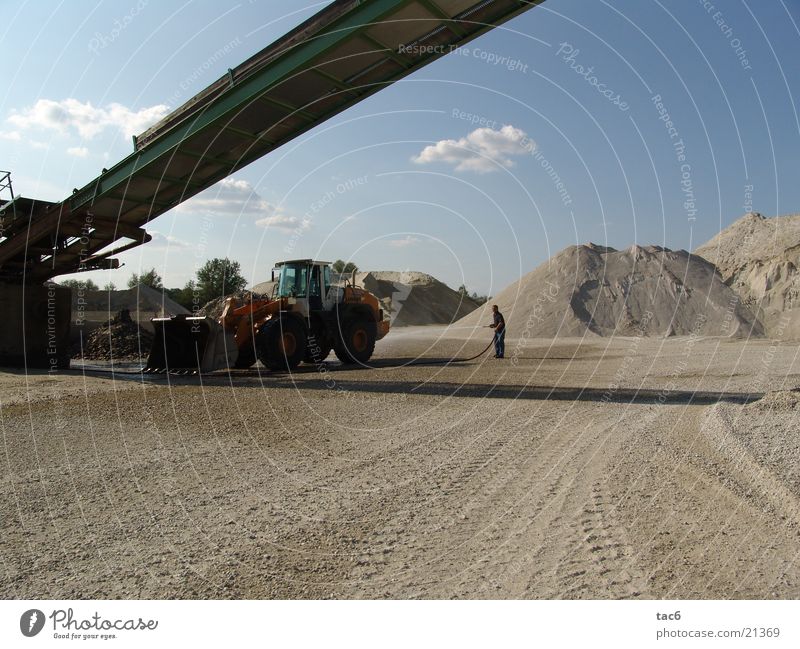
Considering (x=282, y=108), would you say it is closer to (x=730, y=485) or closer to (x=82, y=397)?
(x=82, y=397)

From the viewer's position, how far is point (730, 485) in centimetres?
460

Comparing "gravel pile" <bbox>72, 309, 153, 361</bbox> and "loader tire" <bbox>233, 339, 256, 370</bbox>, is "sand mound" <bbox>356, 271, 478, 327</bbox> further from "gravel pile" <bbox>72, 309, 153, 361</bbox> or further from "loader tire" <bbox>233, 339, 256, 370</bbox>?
"loader tire" <bbox>233, 339, 256, 370</bbox>

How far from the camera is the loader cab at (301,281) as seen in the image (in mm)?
14586

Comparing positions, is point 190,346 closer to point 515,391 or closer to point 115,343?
point 515,391

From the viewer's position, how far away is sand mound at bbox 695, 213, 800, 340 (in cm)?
3077

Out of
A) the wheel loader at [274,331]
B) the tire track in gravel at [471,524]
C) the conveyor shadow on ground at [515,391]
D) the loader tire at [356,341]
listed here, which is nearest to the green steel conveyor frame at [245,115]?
the wheel loader at [274,331]

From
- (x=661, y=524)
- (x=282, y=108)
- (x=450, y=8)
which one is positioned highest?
(x=450, y=8)

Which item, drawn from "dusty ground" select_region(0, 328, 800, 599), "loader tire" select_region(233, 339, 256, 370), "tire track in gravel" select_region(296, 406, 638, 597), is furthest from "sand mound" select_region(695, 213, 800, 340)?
"tire track in gravel" select_region(296, 406, 638, 597)

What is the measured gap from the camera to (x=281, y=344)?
13305mm

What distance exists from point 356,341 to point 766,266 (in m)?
30.4

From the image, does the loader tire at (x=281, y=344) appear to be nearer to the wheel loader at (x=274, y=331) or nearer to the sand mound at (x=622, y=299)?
the wheel loader at (x=274, y=331)

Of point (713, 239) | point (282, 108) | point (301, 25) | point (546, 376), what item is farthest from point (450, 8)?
point (713, 239)

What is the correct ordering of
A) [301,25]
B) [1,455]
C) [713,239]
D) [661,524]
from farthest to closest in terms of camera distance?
[713,239] < [301,25] < [1,455] < [661,524]
